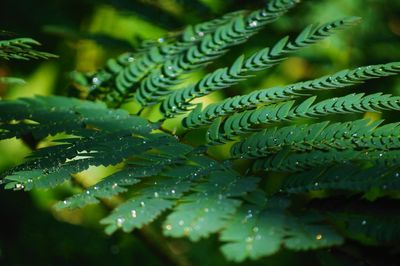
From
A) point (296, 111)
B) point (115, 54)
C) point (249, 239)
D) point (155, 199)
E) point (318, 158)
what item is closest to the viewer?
point (249, 239)

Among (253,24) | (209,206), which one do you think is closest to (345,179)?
(209,206)

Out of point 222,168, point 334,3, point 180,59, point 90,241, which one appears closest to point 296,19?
point 334,3

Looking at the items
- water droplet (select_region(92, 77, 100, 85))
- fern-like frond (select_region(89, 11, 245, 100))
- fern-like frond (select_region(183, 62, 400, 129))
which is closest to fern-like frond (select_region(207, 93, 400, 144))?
fern-like frond (select_region(183, 62, 400, 129))

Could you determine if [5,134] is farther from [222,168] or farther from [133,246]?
[133,246]

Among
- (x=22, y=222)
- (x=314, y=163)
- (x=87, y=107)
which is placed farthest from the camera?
(x=22, y=222)

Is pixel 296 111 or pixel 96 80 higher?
pixel 296 111

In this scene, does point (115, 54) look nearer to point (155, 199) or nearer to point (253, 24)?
point (253, 24)

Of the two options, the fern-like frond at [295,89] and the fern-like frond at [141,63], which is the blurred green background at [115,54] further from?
the fern-like frond at [295,89]

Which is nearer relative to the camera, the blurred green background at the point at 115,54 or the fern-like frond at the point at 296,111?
the fern-like frond at the point at 296,111

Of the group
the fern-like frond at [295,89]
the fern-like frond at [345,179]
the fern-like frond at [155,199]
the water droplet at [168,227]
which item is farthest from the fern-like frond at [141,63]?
the water droplet at [168,227]
